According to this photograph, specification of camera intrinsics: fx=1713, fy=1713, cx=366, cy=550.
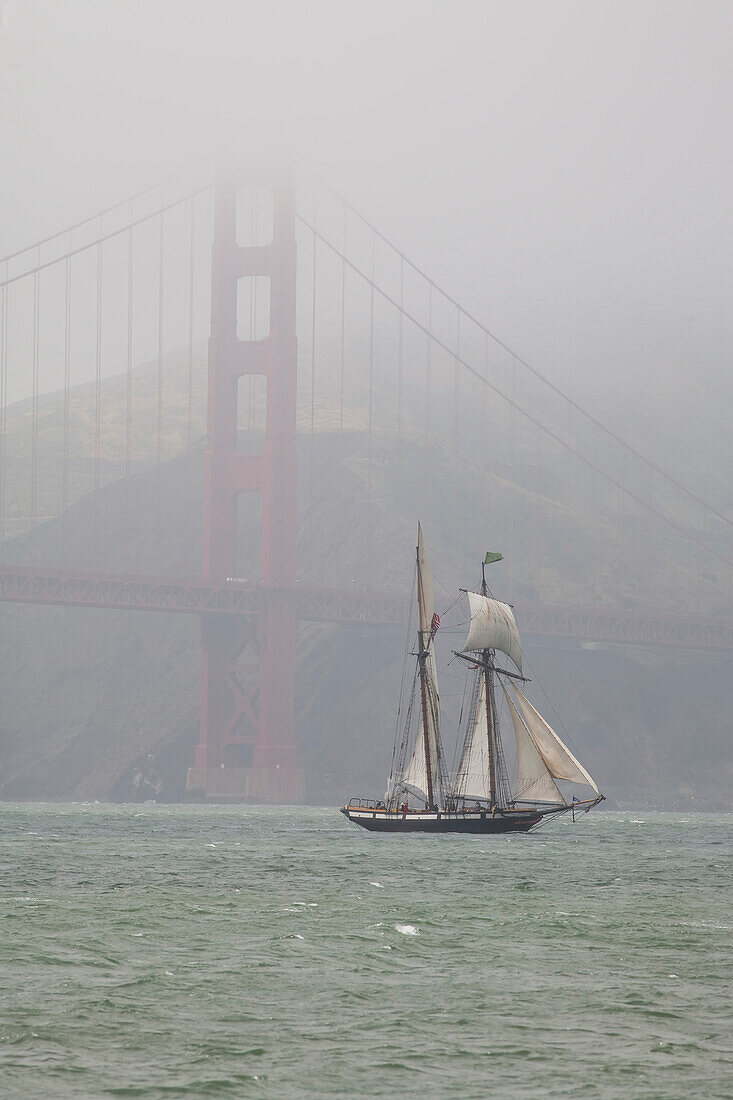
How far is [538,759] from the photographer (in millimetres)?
69625

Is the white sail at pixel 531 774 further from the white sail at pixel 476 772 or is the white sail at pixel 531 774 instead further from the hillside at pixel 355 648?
the hillside at pixel 355 648

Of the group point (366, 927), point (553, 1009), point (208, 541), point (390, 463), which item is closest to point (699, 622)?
point (208, 541)

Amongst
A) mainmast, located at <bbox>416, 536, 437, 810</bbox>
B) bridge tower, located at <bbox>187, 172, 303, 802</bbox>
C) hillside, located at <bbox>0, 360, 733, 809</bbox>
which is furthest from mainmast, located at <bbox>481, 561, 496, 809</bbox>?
hillside, located at <bbox>0, 360, 733, 809</bbox>

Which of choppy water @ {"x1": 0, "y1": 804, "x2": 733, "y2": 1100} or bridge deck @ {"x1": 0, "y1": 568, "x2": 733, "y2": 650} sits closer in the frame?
choppy water @ {"x1": 0, "y1": 804, "x2": 733, "y2": 1100}

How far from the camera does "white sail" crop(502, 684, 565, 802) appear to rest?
69.6m

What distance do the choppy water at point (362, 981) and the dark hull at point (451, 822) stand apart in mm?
23257

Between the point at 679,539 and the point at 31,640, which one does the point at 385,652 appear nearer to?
the point at 31,640

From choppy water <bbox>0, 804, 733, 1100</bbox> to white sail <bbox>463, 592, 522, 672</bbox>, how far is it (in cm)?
2663

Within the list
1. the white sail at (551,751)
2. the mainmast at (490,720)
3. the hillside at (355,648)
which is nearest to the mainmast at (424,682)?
the mainmast at (490,720)

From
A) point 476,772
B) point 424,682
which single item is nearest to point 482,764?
point 476,772

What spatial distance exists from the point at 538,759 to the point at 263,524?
54730 mm

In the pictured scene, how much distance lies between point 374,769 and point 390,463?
5039 centimetres

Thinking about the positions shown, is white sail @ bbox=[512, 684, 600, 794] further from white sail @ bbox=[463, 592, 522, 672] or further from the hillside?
the hillside

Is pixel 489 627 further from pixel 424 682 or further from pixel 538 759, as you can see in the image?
pixel 538 759
